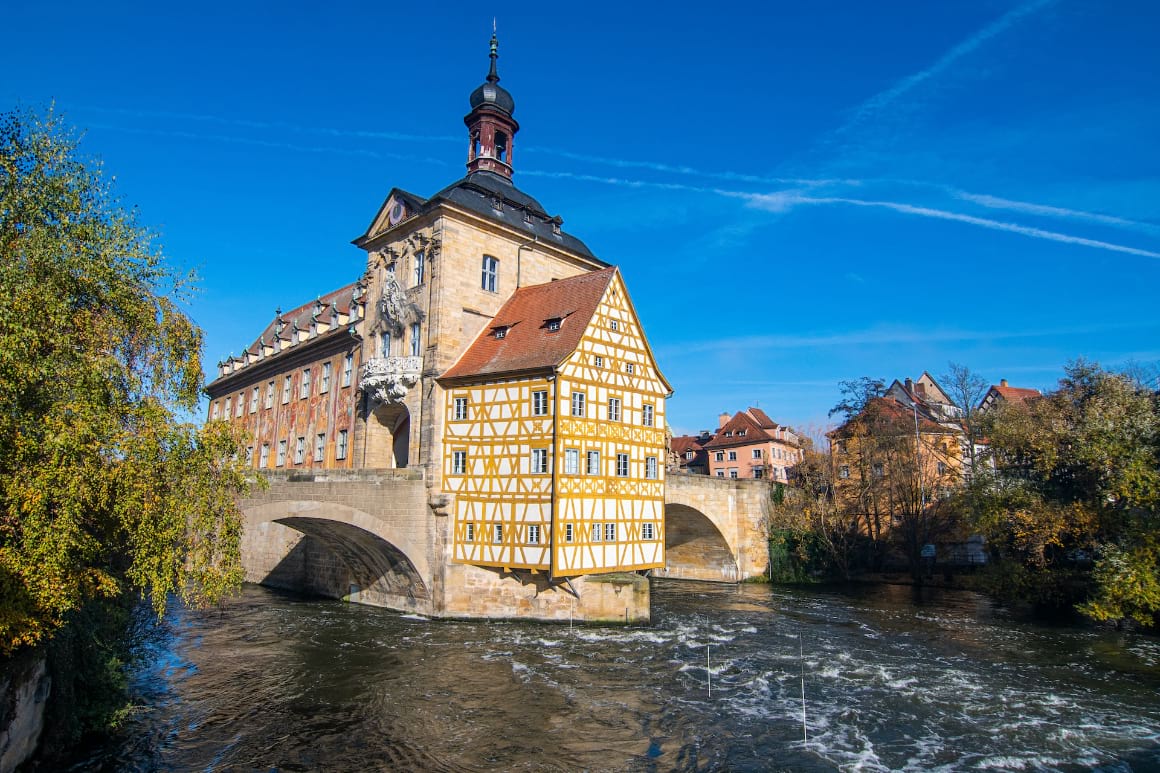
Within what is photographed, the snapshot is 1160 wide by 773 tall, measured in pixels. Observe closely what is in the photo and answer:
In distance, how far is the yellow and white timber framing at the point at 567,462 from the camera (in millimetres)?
21797

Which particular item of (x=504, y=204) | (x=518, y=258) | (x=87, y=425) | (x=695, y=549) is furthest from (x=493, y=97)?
(x=87, y=425)

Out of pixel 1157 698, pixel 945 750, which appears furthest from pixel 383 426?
pixel 1157 698

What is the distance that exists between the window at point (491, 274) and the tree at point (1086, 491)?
19.2 meters

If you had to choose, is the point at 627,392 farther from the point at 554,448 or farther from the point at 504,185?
the point at 504,185

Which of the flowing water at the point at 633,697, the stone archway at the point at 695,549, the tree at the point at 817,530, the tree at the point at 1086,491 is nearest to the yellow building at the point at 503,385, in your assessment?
the flowing water at the point at 633,697

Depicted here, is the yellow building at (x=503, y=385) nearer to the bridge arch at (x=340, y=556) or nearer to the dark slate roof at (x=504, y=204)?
the dark slate roof at (x=504, y=204)

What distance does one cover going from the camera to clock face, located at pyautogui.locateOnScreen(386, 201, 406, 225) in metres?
27.8

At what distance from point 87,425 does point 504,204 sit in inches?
844

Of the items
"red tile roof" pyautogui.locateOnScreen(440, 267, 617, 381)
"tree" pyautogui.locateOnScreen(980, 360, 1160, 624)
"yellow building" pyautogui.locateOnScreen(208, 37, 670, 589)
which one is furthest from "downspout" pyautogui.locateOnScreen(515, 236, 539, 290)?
"tree" pyautogui.locateOnScreen(980, 360, 1160, 624)

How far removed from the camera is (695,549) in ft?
122

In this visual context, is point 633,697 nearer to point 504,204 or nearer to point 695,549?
point 504,204

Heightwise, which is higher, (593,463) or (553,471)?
(593,463)

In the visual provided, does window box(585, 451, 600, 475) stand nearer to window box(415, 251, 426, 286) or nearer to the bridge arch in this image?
the bridge arch

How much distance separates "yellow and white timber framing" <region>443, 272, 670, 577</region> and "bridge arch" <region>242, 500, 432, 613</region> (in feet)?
6.87
